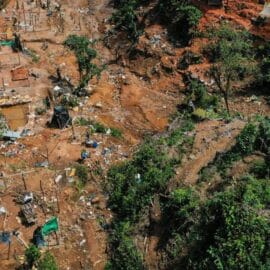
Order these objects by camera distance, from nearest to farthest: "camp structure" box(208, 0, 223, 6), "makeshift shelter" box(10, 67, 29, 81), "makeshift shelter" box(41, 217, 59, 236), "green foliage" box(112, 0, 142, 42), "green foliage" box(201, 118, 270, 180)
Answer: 1. "green foliage" box(201, 118, 270, 180)
2. "makeshift shelter" box(41, 217, 59, 236)
3. "makeshift shelter" box(10, 67, 29, 81)
4. "camp structure" box(208, 0, 223, 6)
5. "green foliage" box(112, 0, 142, 42)

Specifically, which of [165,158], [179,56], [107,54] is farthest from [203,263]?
[107,54]

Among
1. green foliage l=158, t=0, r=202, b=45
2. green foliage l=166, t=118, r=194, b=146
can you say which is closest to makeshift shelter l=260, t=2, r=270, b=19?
green foliage l=158, t=0, r=202, b=45

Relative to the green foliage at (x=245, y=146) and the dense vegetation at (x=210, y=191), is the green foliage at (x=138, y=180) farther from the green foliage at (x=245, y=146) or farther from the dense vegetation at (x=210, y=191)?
the green foliage at (x=245, y=146)

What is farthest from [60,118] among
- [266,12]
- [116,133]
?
[266,12]

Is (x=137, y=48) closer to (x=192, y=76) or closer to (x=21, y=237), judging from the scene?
(x=192, y=76)

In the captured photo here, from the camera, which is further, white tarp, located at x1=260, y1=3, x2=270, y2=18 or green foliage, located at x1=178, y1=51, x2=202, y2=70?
white tarp, located at x1=260, y1=3, x2=270, y2=18

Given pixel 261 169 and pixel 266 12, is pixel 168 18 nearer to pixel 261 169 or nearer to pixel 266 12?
pixel 266 12

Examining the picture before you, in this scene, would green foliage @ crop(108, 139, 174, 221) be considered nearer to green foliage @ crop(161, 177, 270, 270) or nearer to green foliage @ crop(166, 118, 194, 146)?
green foliage @ crop(166, 118, 194, 146)
